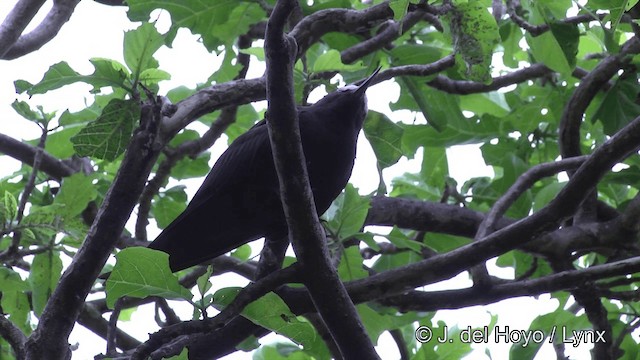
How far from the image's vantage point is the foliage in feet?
11.2

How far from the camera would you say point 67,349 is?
2822 millimetres

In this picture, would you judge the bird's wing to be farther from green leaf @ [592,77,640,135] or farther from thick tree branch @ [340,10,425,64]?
green leaf @ [592,77,640,135]

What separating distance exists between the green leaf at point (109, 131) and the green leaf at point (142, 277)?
0.78 metres

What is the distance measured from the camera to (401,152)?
401cm

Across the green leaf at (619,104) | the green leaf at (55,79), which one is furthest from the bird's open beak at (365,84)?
the green leaf at (619,104)

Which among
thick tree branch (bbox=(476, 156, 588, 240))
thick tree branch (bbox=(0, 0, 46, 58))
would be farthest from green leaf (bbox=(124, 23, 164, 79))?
thick tree branch (bbox=(476, 156, 588, 240))

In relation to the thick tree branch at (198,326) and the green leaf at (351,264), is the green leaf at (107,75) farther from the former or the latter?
the green leaf at (351,264)

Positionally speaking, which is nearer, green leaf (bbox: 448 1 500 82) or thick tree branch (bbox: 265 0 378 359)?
thick tree branch (bbox: 265 0 378 359)

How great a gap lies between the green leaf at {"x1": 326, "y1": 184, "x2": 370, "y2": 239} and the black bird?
8.4 inches

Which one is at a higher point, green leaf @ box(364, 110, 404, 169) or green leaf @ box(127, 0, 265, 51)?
green leaf @ box(127, 0, 265, 51)

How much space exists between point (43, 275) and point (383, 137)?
175 centimetres

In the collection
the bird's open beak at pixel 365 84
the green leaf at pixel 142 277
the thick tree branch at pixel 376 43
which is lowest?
the green leaf at pixel 142 277

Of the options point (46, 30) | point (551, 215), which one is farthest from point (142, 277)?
point (46, 30)

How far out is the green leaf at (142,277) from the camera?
285 centimetres
